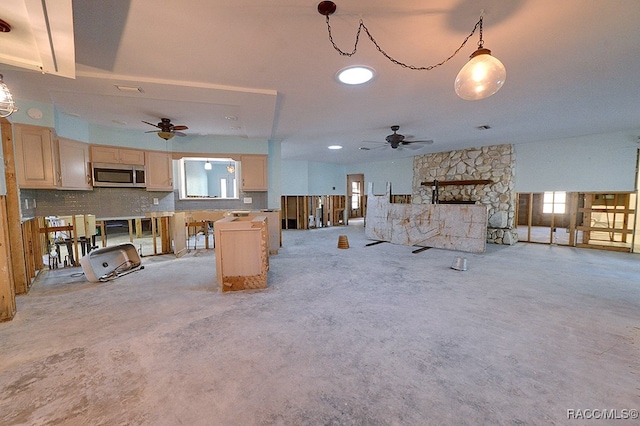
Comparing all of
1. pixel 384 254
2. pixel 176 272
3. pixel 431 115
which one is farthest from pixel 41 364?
pixel 431 115

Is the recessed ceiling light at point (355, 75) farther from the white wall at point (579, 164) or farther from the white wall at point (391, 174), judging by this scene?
the white wall at point (391, 174)

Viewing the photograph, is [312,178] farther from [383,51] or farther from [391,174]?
[383,51]

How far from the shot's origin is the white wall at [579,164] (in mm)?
5637

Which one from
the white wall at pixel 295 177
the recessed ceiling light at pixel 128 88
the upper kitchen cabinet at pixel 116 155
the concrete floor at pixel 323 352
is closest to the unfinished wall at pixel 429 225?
the concrete floor at pixel 323 352

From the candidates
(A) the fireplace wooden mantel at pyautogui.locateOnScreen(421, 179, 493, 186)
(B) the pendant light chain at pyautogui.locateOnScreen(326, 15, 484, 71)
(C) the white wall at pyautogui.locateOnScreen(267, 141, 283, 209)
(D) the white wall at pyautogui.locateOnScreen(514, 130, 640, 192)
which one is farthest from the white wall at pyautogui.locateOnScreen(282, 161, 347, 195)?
(B) the pendant light chain at pyautogui.locateOnScreen(326, 15, 484, 71)

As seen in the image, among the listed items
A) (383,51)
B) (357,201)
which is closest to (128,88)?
(383,51)

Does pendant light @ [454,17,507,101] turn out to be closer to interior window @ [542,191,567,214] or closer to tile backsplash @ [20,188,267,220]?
tile backsplash @ [20,188,267,220]

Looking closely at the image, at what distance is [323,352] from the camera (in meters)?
2.02

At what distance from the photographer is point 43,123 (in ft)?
12.8

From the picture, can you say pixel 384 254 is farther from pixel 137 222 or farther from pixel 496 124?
pixel 137 222

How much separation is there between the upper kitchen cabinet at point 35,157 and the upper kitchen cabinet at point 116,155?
0.92 metres

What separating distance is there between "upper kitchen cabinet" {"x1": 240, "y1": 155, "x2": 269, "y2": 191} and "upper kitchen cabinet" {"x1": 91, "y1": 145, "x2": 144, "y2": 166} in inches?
87.9

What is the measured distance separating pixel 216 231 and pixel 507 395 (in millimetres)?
3317

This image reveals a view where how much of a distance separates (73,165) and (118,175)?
72 centimetres
